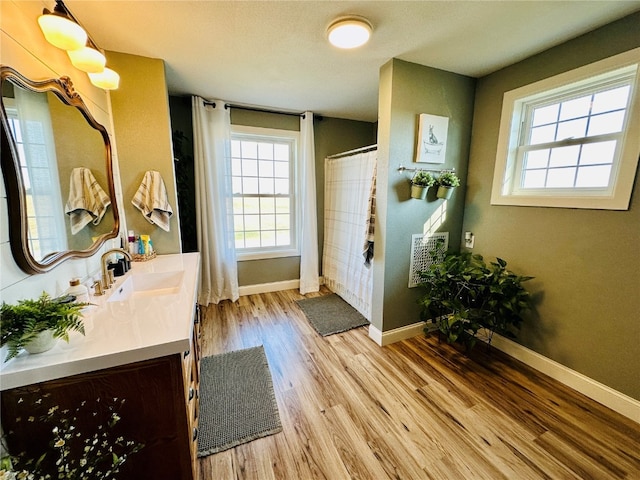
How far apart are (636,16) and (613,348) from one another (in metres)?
1.98

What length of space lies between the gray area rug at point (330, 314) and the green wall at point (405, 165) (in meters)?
0.40

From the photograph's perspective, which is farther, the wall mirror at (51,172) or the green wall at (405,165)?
the green wall at (405,165)

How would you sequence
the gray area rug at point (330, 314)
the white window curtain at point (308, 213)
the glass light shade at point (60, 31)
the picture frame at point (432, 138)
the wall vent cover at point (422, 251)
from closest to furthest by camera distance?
the glass light shade at point (60, 31) → the picture frame at point (432, 138) → the wall vent cover at point (422, 251) → the gray area rug at point (330, 314) → the white window curtain at point (308, 213)

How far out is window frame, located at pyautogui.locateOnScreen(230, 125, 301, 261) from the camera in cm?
312

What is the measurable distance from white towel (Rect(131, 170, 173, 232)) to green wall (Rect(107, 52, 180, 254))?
0.05 m

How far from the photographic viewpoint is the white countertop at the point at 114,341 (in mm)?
795

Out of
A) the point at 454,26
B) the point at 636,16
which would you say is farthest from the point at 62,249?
the point at 636,16

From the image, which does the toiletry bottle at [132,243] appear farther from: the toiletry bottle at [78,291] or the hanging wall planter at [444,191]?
the hanging wall planter at [444,191]

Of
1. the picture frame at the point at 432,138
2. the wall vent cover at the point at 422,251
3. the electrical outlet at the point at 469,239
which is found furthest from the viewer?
the electrical outlet at the point at 469,239

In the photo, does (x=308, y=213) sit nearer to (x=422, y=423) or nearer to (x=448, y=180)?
(x=448, y=180)

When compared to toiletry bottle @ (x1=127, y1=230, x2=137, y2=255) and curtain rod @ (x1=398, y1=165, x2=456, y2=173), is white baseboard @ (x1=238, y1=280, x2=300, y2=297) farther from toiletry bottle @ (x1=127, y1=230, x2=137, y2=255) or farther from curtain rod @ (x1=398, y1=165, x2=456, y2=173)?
curtain rod @ (x1=398, y1=165, x2=456, y2=173)

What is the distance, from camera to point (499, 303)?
1924mm

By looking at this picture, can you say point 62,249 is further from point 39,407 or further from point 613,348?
point 613,348

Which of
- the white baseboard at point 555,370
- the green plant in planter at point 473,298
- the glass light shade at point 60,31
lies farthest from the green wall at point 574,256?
the glass light shade at point 60,31
